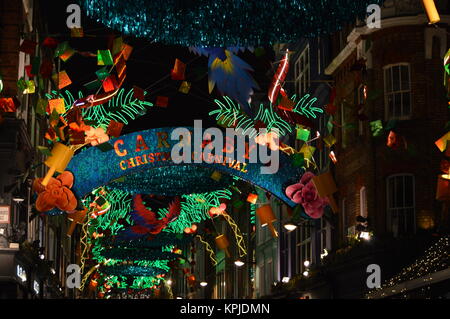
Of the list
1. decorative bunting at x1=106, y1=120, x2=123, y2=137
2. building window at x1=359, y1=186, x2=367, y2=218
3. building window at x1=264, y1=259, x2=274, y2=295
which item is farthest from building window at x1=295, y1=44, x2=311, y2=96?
decorative bunting at x1=106, y1=120, x2=123, y2=137

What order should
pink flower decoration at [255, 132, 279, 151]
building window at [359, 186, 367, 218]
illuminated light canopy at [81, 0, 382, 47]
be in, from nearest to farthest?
illuminated light canopy at [81, 0, 382, 47] < pink flower decoration at [255, 132, 279, 151] < building window at [359, 186, 367, 218]

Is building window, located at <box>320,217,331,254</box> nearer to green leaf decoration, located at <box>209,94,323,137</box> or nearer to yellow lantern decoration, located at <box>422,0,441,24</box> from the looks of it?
green leaf decoration, located at <box>209,94,323,137</box>

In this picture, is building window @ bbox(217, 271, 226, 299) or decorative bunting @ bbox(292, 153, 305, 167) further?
building window @ bbox(217, 271, 226, 299)

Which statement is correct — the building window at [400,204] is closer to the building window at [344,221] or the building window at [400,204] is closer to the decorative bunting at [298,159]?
the building window at [344,221]

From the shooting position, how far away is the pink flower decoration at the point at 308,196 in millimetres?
20094

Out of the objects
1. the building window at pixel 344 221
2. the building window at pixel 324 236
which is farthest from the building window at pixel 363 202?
the building window at pixel 324 236

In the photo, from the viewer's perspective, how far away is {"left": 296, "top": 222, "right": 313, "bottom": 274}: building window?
121 ft

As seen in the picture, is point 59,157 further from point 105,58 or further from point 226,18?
point 226,18

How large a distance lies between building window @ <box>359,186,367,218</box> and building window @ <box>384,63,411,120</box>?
282cm

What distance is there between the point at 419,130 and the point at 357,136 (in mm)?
3386

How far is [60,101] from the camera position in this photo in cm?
1789

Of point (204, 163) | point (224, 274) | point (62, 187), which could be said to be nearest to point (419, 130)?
point (204, 163)

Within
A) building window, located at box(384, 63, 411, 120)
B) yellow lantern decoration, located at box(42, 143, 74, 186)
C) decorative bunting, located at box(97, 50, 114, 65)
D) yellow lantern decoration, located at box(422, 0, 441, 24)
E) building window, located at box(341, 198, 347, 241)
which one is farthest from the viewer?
building window, located at box(341, 198, 347, 241)

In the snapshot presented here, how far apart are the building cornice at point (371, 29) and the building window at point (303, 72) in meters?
5.07
